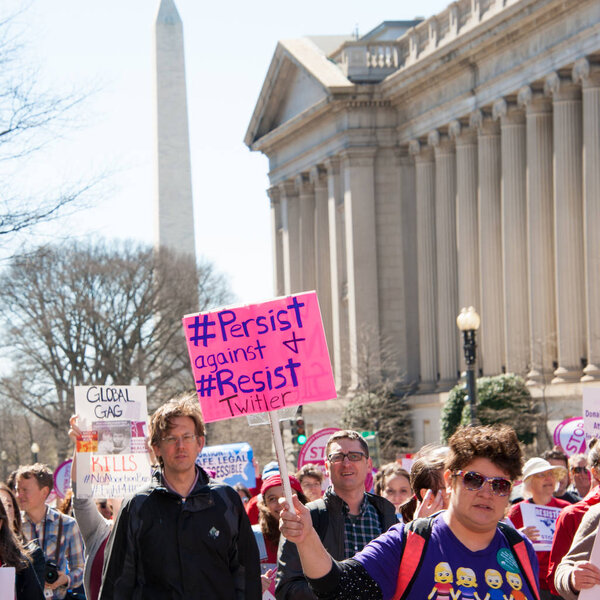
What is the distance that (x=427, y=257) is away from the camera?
190 feet

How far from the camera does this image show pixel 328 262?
2591 inches

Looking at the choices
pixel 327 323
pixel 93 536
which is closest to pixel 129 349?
pixel 327 323

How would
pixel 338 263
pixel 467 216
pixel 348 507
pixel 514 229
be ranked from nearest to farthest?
1. pixel 348 507
2. pixel 514 229
3. pixel 467 216
4. pixel 338 263

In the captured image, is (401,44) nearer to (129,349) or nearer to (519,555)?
(129,349)

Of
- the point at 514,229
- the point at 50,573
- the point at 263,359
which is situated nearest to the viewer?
the point at 263,359

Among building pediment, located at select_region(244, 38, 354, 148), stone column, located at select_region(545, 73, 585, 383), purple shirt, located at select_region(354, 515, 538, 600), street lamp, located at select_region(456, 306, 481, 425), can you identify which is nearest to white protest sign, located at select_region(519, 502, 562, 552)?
purple shirt, located at select_region(354, 515, 538, 600)

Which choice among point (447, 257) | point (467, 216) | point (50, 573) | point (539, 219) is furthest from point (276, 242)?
point (50, 573)

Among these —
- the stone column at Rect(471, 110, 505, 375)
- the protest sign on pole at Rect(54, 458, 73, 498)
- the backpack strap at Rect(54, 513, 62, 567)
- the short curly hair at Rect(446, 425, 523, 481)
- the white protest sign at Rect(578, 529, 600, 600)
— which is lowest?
the protest sign on pole at Rect(54, 458, 73, 498)

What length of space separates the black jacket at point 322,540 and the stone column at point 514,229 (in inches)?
1568

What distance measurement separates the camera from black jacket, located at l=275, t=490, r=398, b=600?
8188 millimetres

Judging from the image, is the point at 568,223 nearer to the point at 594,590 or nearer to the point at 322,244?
the point at 322,244

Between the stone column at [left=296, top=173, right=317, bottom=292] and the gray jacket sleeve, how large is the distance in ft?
193

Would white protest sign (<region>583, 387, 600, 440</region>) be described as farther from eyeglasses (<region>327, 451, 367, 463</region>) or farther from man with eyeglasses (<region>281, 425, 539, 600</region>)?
man with eyeglasses (<region>281, 425, 539, 600</region>)

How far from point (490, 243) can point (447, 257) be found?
466cm
